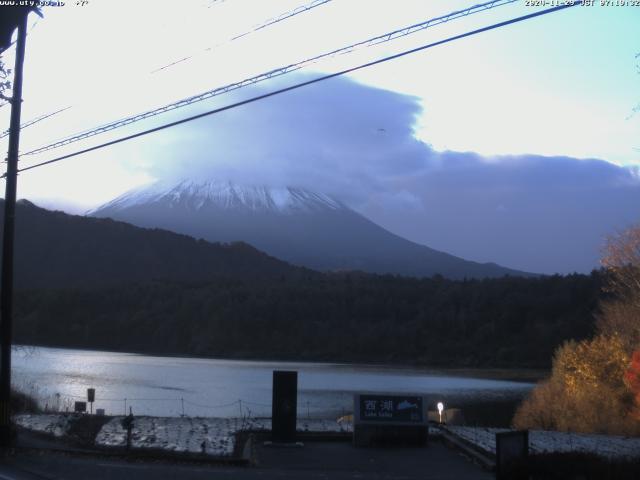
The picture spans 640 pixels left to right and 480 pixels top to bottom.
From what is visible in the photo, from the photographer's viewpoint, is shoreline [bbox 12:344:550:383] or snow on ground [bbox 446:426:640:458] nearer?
snow on ground [bbox 446:426:640:458]

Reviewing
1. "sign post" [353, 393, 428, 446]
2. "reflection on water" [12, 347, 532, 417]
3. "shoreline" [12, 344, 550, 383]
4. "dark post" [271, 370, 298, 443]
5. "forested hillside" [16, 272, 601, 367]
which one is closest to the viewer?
"dark post" [271, 370, 298, 443]

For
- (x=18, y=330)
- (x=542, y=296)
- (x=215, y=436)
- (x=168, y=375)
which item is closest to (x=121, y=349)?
(x=18, y=330)

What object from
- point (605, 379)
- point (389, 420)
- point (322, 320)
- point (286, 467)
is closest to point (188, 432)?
point (286, 467)

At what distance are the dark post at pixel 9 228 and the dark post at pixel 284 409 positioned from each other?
18.8ft

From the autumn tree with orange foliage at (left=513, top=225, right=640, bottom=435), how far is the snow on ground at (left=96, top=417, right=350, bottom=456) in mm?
18586

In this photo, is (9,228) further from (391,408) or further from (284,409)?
(391,408)

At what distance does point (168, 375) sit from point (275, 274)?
79582 millimetres

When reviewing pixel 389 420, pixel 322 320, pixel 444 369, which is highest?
pixel 322 320

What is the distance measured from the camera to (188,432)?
1986cm

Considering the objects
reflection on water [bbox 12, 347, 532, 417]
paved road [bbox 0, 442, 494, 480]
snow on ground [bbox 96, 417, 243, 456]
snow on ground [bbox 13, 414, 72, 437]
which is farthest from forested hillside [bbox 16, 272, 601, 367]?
paved road [bbox 0, 442, 494, 480]

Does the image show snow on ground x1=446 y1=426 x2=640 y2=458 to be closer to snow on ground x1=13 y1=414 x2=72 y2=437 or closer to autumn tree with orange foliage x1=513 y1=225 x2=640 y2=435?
snow on ground x1=13 y1=414 x2=72 y2=437

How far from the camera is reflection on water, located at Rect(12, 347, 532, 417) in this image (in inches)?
1398

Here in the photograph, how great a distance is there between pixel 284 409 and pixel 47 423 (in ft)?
21.2

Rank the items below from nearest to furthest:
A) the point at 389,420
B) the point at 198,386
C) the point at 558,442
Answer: the point at 389,420, the point at 558,442, the point at 198,386
